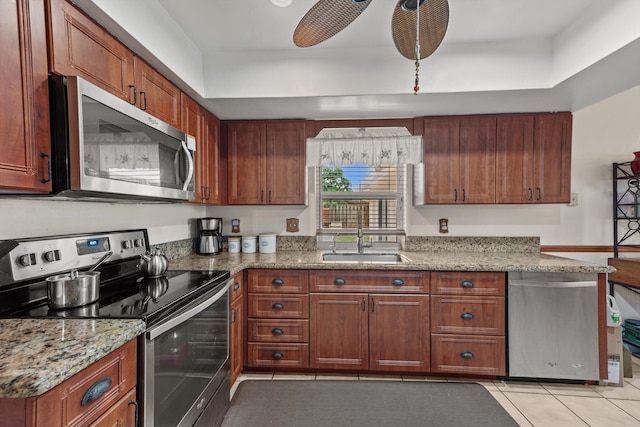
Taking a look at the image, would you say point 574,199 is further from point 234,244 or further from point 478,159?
point 234,244

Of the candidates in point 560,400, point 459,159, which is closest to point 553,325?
point 560,400

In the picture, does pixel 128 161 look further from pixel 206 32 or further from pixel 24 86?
pixel 206 32

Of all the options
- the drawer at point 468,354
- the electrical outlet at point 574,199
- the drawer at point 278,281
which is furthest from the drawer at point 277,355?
the electrical outlet at point 574,199

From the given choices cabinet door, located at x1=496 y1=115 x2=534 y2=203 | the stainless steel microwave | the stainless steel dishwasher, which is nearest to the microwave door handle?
the stainless steel microwave

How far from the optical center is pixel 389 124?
279 cm

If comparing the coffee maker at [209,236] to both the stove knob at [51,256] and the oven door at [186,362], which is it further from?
the stove knob at [51,256]

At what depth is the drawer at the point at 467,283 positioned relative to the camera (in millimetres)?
2232

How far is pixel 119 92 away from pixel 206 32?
2.64 ft

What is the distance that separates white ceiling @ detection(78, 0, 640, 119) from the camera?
175cm

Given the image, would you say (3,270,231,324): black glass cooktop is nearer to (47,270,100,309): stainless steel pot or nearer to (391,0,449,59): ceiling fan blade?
(47,270,100,309): stainless steel pot

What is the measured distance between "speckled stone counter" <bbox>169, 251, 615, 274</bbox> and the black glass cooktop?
0.29 meters

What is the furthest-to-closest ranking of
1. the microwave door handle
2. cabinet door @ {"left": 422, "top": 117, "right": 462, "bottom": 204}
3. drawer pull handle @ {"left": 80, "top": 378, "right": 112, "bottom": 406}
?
cabinet door @ {"left": 422, "top": 117, "right": 462, "bottom": 204}
the microwave door handle
drawer pull handle @ {"left": 80, "top": 378, "right": 112, "bottom": 406}

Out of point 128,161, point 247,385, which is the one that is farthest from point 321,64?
point 247,385

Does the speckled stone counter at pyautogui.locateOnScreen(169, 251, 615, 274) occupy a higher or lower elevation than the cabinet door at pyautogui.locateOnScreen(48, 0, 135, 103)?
lower
